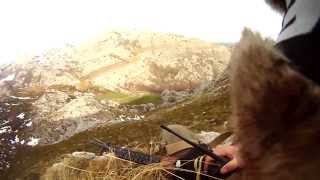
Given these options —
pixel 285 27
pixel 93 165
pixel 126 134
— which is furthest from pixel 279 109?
pixel 126 134

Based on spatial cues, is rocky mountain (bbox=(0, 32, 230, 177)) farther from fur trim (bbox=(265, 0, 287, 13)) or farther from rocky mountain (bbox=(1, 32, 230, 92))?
fur trim (bbox=(265, 0, 287, 13))

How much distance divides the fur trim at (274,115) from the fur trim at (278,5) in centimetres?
28

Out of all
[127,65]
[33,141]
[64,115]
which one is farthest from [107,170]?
[127,65]

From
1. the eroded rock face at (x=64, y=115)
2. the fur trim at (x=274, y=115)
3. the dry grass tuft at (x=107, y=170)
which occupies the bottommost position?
the eroded rock face at (x=64, y=115)

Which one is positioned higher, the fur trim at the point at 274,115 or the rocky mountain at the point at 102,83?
the fur trim at the point at 274,115

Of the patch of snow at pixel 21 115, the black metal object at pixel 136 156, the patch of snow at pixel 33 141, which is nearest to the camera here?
the black metal object at pixel 136 156

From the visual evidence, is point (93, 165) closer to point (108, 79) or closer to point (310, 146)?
point (310, 146)

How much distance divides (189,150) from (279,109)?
106cm

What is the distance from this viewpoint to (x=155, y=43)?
47.8m

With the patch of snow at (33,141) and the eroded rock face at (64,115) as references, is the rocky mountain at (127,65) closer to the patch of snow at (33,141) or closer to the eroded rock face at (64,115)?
the eroded rock face at (64,115)

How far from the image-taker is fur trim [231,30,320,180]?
3.08 ft

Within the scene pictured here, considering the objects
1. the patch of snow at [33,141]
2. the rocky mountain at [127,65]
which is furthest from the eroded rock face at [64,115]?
the rocky mountain at [127,65]

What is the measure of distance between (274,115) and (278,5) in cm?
43

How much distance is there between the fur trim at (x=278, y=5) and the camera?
4.15 ft
